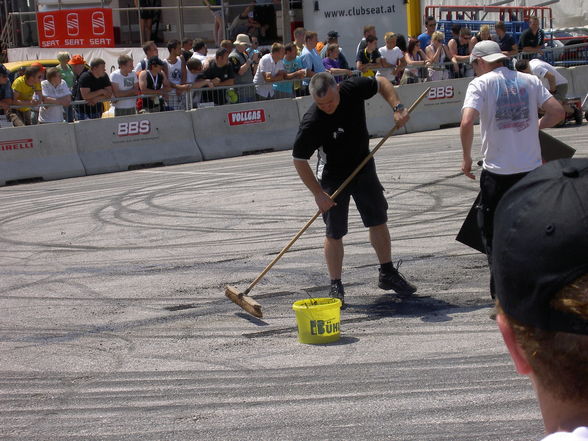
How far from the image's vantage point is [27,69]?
15742 millimetres

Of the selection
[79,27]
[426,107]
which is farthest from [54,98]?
[79,27]

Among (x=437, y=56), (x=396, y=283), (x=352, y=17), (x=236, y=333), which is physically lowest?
(x=236, y=333)

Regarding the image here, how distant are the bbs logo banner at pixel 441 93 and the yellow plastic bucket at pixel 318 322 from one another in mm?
14164

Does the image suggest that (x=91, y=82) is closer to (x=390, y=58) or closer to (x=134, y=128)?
(x=134, y=128)

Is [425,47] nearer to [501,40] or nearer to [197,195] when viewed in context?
[501,40]

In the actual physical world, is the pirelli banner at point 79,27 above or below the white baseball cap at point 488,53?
above

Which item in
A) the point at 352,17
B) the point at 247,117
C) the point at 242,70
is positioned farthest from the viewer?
the point at 352,17

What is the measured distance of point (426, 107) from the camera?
19.9 metres

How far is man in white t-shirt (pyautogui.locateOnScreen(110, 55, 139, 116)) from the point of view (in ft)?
54.3

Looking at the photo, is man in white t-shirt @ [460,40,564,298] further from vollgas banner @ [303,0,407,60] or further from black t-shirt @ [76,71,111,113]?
vollgas banner @ [303,0,407,60]

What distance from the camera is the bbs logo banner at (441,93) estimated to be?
19.9 m

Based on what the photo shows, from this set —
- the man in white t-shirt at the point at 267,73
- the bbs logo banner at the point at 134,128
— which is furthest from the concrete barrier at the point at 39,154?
the man in white t-shirt at the point at 267,73

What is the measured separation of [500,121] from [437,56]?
1407 cm

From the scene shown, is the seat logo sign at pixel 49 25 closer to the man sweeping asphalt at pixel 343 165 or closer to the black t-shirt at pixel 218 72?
the black t-shirt at pixel 218 72
